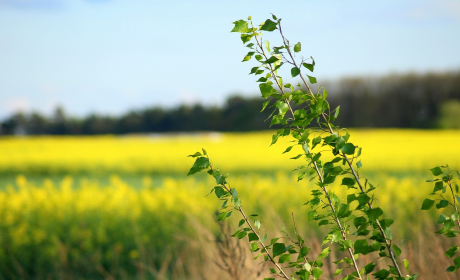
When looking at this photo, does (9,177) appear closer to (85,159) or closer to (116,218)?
(85,159)

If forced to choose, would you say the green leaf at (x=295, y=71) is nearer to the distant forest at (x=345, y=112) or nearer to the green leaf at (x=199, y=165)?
the green leaf at (x=199, y=165)

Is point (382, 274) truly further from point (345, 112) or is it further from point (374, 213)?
point (345, 112)

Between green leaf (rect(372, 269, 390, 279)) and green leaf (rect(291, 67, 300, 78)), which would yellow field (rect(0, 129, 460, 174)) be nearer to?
green leaf (rect(372, 269, 390, 279))

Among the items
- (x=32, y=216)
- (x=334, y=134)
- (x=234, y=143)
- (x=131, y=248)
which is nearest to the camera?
(x=334, y=134)

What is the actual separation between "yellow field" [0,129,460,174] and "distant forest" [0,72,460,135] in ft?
15.6

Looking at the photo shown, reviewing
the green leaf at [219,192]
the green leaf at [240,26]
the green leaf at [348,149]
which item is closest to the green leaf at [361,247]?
the green leaf at [348,149]

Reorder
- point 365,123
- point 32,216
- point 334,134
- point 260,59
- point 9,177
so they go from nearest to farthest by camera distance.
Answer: point 334,134 < point 260,59 < point 32,216 < point 9,177 < point 365,123

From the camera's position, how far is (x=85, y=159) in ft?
43.7

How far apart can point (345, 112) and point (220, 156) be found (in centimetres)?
1093

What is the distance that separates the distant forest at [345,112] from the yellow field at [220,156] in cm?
475

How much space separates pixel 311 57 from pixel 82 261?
150 inches

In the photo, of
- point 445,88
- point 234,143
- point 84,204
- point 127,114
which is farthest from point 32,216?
point 445,88

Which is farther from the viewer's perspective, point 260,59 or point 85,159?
point 85,159

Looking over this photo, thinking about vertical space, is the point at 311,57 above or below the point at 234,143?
above
